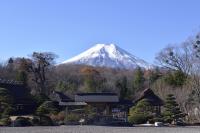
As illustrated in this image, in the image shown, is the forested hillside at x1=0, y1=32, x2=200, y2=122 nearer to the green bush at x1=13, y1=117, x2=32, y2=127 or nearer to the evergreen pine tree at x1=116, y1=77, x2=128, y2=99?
the evergreen pine tree at x1=116, y1=77, x2=128, y2=99

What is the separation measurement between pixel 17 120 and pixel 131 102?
17.9 m

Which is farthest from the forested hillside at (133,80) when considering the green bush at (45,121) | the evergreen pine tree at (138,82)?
the green bush at (45,121)

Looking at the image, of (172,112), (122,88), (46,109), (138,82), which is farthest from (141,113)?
(138,82)

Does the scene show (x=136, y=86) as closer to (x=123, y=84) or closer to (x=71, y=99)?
(x=123, y=84)

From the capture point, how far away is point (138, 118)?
1485 inches

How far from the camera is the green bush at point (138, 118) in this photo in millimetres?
37688

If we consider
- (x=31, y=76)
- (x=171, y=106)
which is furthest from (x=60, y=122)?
(x=31, y=76)

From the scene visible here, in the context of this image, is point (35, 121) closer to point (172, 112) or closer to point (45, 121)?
point (45, 121)

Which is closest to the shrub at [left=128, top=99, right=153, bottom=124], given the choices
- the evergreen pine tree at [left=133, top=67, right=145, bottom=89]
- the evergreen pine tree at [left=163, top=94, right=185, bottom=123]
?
the evergreen pine tree at [left=163, top=94, right=185, bottom=123]

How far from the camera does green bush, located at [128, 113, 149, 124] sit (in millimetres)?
37688

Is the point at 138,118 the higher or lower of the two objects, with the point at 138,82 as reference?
lower

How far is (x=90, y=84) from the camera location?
202 ft

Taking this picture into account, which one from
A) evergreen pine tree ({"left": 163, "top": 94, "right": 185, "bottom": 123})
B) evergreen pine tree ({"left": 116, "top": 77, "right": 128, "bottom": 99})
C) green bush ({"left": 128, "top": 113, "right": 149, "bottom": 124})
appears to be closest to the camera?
evergreen pine tree ({"left": 163, "top": 94, "right": 185, "bottom": 123})

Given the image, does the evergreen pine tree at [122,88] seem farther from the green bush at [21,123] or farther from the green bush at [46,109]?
the green bush at [21,123]
